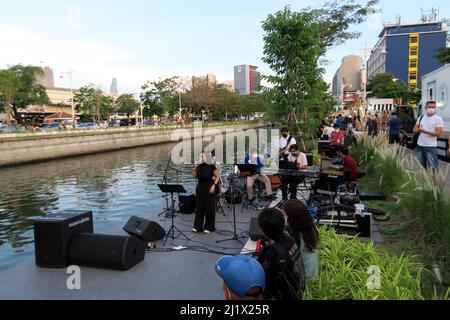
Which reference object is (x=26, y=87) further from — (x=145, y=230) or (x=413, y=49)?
(x=413, y=49)

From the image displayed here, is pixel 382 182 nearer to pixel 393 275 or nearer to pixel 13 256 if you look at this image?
pixel 393 275

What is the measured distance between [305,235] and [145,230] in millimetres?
3657

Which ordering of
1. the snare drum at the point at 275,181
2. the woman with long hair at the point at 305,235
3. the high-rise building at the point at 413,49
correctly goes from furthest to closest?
1. the high-rise building at the point at 413,49
2. the snare drum at the point at 275,181
3. the woman with long hair at the point at 305,235

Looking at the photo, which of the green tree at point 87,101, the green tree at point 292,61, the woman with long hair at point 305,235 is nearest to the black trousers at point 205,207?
the woman with long hair at point 305,235

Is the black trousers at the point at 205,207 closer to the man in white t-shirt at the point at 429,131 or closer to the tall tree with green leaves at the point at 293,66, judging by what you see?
the man in white t-shirt at the point at 429,131

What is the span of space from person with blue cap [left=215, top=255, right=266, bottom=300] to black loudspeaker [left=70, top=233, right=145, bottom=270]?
2893mm

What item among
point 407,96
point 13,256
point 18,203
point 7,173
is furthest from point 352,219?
point 407,96

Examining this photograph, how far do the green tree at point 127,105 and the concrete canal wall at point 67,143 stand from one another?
52137 millimetres

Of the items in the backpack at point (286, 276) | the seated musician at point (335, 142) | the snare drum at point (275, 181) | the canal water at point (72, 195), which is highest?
the seated musician at point (335, 142)

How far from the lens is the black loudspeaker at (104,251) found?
5.90 m

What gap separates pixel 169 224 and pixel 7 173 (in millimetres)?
20413

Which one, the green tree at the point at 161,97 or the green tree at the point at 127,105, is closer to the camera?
the green tree at the point at 161,97

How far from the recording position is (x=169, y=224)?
29.1 feet

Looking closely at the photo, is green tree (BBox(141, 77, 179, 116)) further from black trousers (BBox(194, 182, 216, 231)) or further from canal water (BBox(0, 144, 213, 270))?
black trousers (BBox(194, 182, 216, 231))
